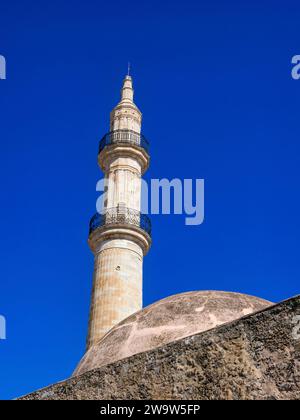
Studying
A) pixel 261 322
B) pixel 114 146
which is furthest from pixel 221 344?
pixel 114 146

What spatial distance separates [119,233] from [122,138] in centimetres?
465

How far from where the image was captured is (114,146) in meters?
23.6

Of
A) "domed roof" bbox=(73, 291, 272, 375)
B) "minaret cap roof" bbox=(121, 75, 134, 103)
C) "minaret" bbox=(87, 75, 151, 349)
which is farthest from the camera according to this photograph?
"minaret cap roof" bbox=(121, 75, 134, 103)

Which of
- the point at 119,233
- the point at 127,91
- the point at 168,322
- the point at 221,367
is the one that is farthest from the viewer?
the point at 127,91

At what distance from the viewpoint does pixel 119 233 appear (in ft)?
69.7

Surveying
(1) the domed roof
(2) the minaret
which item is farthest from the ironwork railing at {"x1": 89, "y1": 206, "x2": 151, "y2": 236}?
(1) the domed roof

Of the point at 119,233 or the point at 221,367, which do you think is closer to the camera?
the point at 221,367

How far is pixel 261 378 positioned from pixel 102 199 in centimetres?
2115

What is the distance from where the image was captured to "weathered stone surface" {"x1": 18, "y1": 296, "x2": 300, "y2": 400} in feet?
7.08

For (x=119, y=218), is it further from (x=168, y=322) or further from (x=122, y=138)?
(x=168, y=322)

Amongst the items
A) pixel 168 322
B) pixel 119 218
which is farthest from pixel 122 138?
pixel 168 322

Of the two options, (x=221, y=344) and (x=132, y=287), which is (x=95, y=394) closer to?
(x=221, y=344)

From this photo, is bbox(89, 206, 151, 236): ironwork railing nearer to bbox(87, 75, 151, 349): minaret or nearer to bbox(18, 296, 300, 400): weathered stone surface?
bbox(87, 75, 151, 349): minaret
